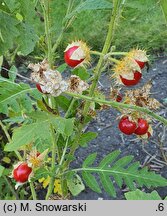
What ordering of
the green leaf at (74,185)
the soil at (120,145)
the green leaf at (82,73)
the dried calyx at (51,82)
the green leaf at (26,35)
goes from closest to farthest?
the dried calyx at (51,82) < the green leaf at (82,73) < the green leaf at (26,35) < the green leaf at (74,185) < the soil at (120,145)

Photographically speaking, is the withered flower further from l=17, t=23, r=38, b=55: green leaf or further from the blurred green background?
the blurred green background

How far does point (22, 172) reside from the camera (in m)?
1.25

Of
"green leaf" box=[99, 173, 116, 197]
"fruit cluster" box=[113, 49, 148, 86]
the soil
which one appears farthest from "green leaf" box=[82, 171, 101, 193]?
the soil

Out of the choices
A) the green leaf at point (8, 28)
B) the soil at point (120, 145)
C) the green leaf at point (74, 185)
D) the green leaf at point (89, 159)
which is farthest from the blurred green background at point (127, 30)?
the green leaf at point (8, 28)

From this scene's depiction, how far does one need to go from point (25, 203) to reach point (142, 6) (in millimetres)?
454

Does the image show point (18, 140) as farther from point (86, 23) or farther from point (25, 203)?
point (86, 23)

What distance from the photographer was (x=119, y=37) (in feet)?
10.6

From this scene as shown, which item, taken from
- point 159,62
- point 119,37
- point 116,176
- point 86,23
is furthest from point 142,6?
point 86,23

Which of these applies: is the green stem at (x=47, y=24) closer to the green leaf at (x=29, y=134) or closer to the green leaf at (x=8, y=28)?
the green leaf at (x=8, y=28)

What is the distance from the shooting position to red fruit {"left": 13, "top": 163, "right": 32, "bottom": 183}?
4.10 ft

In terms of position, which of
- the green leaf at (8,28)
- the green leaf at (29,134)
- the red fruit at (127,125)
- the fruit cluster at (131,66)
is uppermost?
the green leaf at (8,28)

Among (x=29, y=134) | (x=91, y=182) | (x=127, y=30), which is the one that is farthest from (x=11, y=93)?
(x=127, y=30)

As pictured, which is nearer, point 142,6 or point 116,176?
point 142,6

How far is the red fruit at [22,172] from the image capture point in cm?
125
